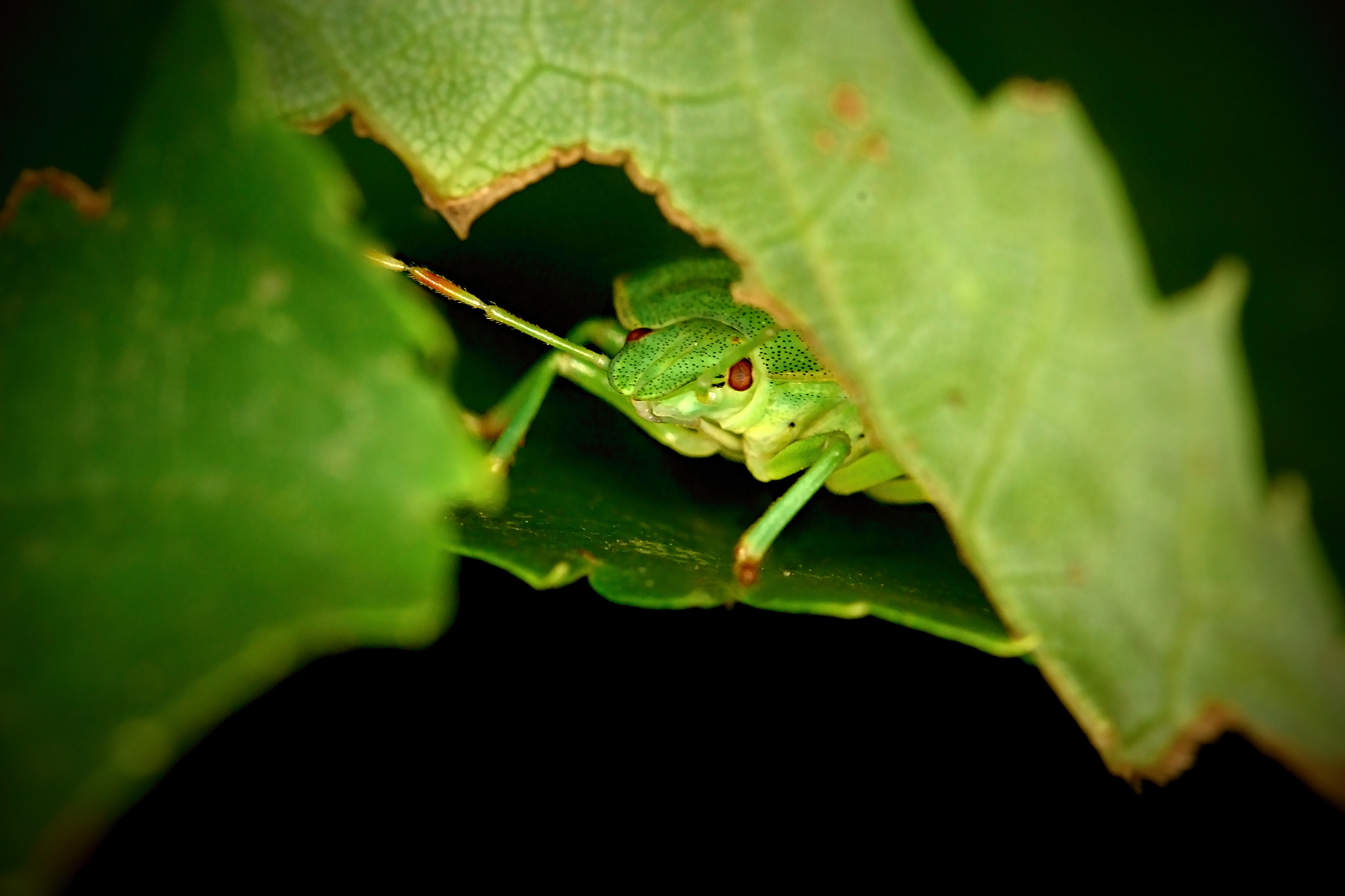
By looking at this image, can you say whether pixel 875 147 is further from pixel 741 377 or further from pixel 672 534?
pixel 741 377

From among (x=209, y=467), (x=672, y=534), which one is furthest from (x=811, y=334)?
(x=209, y=467)

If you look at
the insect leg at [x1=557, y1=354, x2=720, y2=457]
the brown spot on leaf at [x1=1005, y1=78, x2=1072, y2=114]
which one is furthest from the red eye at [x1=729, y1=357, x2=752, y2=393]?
the brown spot on leaf at [x1=1005, y1=78, x2=1072, y2=114]

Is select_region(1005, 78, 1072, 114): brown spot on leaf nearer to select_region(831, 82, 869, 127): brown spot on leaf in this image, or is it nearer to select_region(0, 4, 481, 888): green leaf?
select_region(831, 82, 869, 127): brown spot on leaf

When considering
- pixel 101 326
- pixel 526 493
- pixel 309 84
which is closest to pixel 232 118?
pixel 101 326

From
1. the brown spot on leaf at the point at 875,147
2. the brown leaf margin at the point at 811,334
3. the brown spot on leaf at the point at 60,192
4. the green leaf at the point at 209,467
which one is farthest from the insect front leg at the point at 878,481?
the brown spot on leaf at the point at 60,192

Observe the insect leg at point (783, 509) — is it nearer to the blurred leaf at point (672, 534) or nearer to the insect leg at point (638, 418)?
the blurred leaf at point (672, 534)
